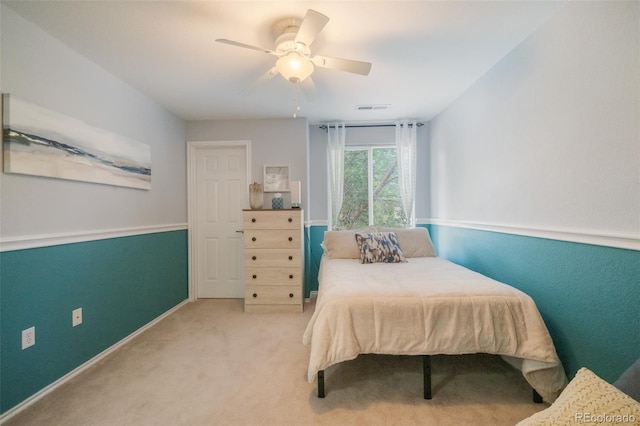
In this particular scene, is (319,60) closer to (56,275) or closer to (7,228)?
(7,228)

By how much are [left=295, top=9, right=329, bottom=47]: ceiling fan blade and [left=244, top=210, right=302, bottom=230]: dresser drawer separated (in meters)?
1.80

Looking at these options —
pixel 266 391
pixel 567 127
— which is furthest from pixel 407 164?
pixel 266 391

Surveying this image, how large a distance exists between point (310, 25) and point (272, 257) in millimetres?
2265

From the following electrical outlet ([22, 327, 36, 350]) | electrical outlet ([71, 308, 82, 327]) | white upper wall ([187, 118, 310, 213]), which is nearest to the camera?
electrical outlet ([22, 327, 36, 350])

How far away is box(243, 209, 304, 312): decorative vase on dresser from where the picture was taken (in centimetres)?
301

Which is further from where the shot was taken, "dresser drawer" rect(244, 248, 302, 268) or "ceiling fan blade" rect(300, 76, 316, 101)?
"dresser drawer" rect(244, 248, 302, 268)

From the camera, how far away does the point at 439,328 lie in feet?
5.12

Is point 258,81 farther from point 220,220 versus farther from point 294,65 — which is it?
point 220,220

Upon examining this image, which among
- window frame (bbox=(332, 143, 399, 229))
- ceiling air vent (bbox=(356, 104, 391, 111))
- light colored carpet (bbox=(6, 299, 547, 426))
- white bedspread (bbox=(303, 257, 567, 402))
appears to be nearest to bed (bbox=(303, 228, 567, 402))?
white bedspread (bbox=(303, 257, 567, 402))

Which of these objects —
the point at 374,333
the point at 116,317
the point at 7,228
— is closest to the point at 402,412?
the point at 374,333

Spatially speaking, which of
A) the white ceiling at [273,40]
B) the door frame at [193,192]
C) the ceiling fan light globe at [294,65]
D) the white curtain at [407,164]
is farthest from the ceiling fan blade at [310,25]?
the white curtain at [407,164]

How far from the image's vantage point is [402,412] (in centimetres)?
151

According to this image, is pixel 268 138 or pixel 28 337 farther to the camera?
pixel 268 138
